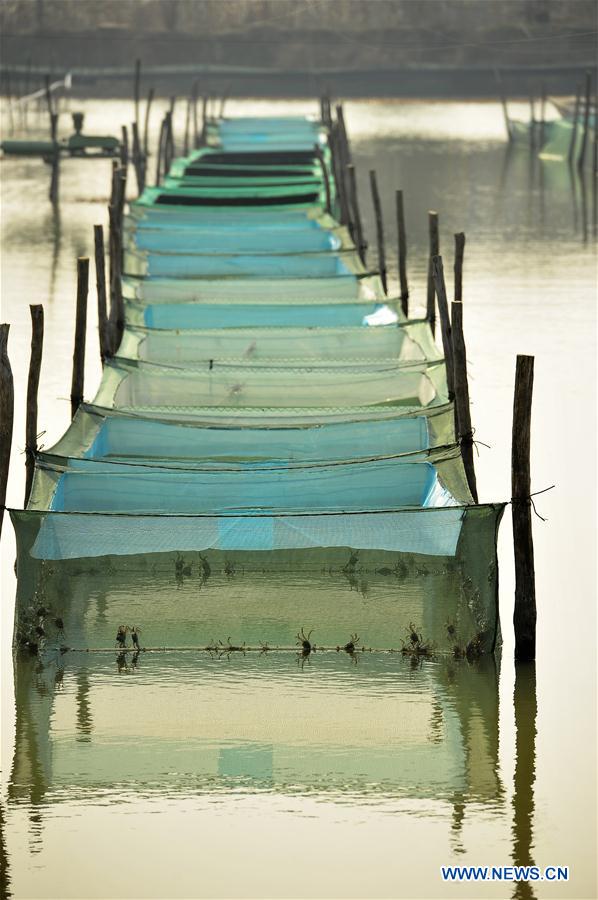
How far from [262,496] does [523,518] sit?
4.62 feet

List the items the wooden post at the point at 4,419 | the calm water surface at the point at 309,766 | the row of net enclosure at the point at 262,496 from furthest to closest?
the wooden post at the point at 4,419
the row of net enclosure at the point at 262,496
the calm water surface at the point at 309,766

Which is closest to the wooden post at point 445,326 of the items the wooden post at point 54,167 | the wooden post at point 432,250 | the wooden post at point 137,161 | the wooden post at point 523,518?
the wooden post at point 432,250

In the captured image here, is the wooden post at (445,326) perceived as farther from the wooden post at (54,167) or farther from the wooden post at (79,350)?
the wooden post at (54,167)

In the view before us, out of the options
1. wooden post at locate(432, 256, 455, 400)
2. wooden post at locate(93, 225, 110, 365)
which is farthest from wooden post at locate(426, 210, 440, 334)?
wooden post at locate(93, 225, 110, 365)

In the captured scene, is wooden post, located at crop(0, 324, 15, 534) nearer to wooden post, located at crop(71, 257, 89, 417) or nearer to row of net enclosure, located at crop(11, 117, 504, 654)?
row of net enclosure, located at crop(11, 117, 504, 654)

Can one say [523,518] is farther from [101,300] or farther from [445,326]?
[101,300]

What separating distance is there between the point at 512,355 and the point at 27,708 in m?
8.91

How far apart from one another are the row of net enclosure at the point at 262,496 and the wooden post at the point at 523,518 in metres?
0.36

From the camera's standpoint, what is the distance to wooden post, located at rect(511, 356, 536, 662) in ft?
25.9

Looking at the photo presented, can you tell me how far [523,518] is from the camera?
7.89 m

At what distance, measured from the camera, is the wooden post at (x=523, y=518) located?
25.9 ft

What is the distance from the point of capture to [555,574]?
966 cm

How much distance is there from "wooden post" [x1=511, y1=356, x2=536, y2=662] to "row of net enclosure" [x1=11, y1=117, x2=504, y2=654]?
0.36 metres

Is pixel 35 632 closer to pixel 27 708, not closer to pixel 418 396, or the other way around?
pixel 27 708
